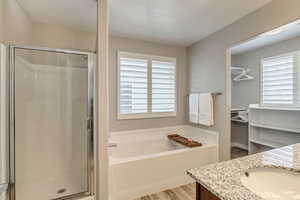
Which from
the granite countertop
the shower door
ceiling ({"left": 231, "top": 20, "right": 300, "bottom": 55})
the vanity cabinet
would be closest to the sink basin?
the granite countertop

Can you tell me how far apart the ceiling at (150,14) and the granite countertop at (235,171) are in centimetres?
178

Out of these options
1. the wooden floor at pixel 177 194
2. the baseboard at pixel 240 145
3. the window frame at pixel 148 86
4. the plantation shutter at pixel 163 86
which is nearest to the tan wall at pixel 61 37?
the window frame at pixel 148 86

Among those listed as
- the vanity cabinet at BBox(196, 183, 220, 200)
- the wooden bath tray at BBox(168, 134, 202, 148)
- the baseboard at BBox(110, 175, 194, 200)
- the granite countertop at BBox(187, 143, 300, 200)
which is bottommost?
the baseboard at BBox(110, 175, 194, 200)

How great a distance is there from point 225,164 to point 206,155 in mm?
1716

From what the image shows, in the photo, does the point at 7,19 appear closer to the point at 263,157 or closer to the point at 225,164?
the point at 225,164

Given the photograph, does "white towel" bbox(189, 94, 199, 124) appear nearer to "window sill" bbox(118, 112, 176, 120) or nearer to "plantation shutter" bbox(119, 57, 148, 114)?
"window sill" bbox(118, 112, 176, 120)

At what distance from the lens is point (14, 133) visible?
5.03ft

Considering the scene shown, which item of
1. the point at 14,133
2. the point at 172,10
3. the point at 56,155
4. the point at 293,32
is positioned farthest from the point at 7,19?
the point at 293,32

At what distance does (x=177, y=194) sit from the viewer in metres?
2.11

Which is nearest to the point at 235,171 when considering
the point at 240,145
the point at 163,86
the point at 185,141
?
the point at 185,141

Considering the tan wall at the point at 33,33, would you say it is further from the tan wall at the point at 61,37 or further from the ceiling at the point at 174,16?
the ceiling at the point at 174,16

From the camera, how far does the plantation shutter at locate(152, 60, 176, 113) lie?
10.3ft

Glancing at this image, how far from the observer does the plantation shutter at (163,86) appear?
3.15 metres

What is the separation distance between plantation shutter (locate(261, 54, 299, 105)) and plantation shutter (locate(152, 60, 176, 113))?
2103 millimetres
